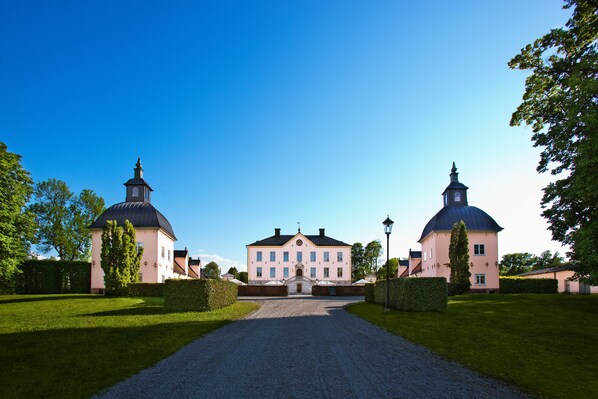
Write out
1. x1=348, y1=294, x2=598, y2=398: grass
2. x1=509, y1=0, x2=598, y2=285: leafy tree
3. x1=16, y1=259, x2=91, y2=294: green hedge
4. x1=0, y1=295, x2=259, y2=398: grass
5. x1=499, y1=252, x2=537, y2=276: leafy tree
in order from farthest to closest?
1. x1=499, y1=252, x2=537, y2=276: leafy tree
2. x1=16, y1=259, x2=91, y2=294: green hedge
3. x1=509, y1=0, x2=598, y2=285: leafy tree
4. x1=348, y1=294, x2=598, y2=398: grass
5. x1=0, y1=295, x2=259, y2=398: grass

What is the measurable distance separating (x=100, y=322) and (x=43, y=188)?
40370mm

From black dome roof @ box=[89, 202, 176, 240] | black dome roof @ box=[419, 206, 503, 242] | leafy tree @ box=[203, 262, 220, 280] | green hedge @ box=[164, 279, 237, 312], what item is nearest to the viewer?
green hedge @ box=[164, 279, 237, 312]

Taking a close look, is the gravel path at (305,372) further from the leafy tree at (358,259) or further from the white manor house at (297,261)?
the leafy tree at (358,259)

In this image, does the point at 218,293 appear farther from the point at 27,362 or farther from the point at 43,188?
the point at 43,188

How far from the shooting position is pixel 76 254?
50312 mm

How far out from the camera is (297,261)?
2393 inches

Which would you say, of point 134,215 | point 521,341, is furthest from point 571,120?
point 134,215

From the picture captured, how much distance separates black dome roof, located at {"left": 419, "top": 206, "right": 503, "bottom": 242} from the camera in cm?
4175

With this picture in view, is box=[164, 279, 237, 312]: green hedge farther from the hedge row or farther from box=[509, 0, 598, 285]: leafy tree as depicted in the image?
box=[509, 0, 598, 285]: leafy tree

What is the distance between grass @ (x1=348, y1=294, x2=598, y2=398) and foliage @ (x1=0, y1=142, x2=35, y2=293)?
2416 centimetres

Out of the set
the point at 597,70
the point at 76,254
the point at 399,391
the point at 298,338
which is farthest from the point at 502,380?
the point at 76,254

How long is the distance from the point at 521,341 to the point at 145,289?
94.5ft

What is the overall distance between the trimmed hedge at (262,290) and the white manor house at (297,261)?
13.6m

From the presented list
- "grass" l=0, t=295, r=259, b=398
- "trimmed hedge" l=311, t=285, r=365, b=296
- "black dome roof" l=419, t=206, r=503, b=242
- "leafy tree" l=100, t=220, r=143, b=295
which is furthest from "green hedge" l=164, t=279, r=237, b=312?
"black dome roof" l=419, t=206, r=503, b=242
